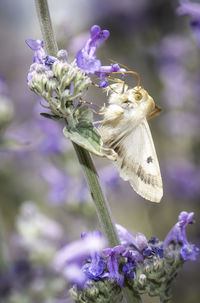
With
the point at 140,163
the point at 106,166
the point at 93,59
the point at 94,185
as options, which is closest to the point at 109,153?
the point at 94,185

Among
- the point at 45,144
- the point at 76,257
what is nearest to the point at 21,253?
the point at 45,144

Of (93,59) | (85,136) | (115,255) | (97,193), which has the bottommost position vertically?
(115,255)

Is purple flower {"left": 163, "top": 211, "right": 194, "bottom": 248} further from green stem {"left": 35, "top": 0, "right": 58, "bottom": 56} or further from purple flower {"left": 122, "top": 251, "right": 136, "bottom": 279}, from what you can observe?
green stem {"left": 35, "top": 0, "right": 58, "bottom": 56}

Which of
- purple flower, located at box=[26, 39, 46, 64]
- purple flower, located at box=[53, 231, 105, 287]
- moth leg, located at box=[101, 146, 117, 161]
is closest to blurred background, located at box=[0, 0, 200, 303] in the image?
purple flower, located at box=[53, 231, 105, 287]

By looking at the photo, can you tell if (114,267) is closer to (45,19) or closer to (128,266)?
(128,266)

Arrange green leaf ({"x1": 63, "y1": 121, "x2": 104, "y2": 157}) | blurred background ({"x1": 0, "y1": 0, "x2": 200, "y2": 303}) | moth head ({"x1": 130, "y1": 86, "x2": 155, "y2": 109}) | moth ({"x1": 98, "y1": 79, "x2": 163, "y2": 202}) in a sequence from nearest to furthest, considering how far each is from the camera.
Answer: green leaf ({"x1": 63, "y1": 121, "x2": 104, "y2": 157}), moth ({"x1": 98, "y1": 79, "x2": 163, "y2": 202}), moth head ({"x1": 130, "y1": 86, "x2": 155, "y2": 109}), blurred background ({"x1": 0, "y1": 0, "x2": 200, "y2": 303})

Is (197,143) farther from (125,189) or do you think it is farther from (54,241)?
(54,241)
